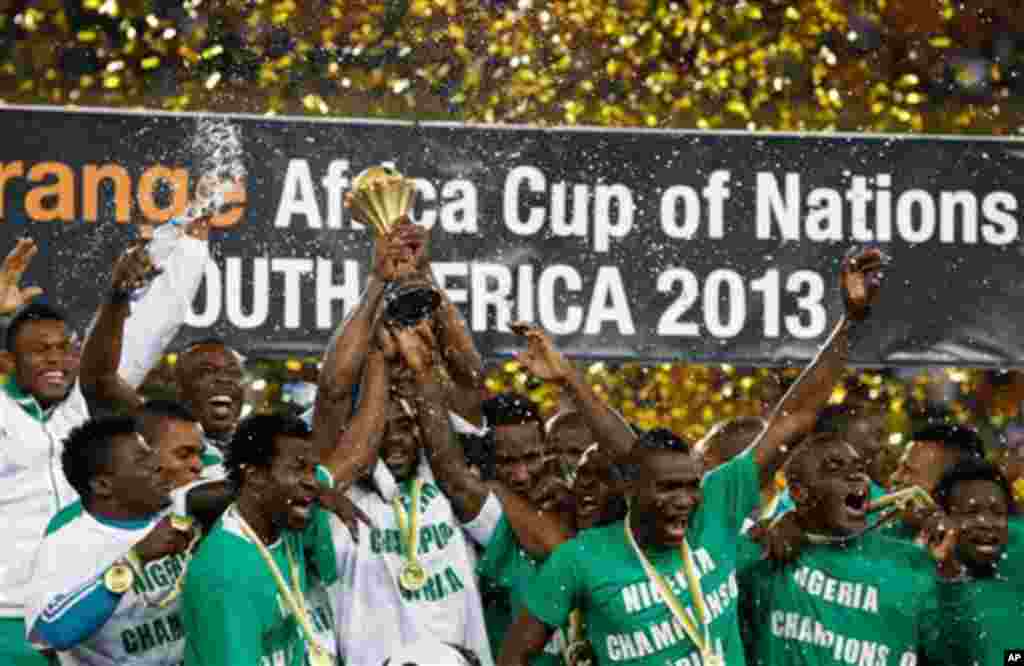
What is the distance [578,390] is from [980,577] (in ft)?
4.36

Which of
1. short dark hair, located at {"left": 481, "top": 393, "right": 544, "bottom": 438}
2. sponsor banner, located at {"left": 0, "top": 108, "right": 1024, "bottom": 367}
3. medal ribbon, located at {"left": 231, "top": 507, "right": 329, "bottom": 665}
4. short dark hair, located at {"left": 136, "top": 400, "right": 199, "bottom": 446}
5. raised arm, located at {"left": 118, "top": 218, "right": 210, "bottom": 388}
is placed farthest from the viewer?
sponsor banner, located at {"left": 0, "top": 108, "right": 1024, "bottom": 367}

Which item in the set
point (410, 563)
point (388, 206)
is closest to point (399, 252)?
point (388, 206)

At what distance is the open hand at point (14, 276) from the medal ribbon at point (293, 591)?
5.05ft

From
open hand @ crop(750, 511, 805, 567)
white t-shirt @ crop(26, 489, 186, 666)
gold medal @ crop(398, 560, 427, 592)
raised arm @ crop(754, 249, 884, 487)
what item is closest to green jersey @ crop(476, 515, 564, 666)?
gold medal @ crop(398, 560, 427, 592)

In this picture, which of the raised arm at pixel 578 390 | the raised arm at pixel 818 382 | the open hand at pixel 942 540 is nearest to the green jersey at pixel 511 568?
the raised arm at pixel 578 390

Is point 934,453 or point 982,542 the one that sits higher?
point 934,453

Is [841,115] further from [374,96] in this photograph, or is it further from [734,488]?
[734,488]

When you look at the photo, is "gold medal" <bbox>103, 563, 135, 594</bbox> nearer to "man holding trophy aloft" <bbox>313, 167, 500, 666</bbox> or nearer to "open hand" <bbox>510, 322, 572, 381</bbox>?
"man holding trophy aloft" <bbox>313, 167, 500, 666</bbox>

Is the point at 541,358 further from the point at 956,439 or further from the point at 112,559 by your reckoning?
the point at 112,559

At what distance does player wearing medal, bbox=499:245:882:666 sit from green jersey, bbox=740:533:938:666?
1.14 feet

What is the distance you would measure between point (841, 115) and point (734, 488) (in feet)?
28.2

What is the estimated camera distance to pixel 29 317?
7.09m

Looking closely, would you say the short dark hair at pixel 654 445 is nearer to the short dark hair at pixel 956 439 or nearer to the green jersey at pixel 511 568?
the green jersey at pixel 511 568

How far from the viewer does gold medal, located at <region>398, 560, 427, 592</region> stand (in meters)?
6.86
